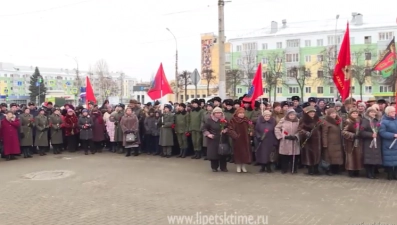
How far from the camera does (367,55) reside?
60.3m

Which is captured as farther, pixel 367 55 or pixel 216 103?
pixel 367 55

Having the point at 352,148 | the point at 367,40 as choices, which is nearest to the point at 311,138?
the point at 352,148

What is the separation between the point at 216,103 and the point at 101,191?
5.26 m

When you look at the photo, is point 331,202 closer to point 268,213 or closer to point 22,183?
point 268,213

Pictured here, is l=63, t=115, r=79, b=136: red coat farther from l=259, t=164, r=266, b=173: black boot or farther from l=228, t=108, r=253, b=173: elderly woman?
l=259, t=164, r=266, b=173: black boot

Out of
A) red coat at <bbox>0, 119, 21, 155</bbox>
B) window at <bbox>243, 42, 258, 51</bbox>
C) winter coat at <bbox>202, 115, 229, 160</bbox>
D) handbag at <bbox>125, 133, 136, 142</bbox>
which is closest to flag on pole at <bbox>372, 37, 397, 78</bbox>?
winter coat at <bbox>202, 115, 229, 160</bbox>

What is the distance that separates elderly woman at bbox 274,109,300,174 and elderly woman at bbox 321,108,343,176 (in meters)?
0.67

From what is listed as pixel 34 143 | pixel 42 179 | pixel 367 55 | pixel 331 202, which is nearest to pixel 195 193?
pixel 331 202

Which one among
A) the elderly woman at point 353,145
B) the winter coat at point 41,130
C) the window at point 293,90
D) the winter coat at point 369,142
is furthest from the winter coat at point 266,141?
the window at point 293,90

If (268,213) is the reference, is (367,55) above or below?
above

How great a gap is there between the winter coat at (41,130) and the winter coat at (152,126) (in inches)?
141

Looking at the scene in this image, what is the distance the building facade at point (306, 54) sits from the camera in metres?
59.0

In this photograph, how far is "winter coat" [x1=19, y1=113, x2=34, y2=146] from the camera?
1349 cm

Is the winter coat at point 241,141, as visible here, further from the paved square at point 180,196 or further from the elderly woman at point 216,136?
the paved square at point 180,196
